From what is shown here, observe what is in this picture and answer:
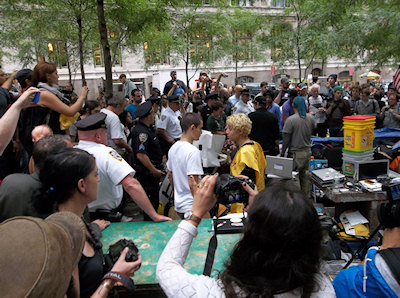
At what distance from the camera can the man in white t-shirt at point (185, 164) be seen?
351 centimetres

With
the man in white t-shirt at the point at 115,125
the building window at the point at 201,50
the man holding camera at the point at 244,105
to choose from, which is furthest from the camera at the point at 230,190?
the building window at the point at 201,50

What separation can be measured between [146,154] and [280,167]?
213 cm

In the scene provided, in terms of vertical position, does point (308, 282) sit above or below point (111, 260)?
above

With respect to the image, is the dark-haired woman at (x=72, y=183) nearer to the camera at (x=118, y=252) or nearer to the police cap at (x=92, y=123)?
the camera at (x=118, y=252)

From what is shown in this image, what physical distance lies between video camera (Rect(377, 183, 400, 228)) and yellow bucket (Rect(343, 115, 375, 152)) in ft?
10.6

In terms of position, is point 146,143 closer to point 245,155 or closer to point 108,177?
point 245,155

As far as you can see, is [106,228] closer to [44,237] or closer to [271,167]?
[44,237]

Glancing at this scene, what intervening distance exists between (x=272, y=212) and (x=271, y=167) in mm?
3911

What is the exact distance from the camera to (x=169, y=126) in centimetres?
679

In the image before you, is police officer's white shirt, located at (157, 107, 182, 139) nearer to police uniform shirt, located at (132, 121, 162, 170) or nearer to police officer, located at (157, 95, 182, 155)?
police officer, located at (157, 95, 182, 155)

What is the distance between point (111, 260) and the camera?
6.70 ft

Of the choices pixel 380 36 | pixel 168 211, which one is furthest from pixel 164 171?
pixel 380 36

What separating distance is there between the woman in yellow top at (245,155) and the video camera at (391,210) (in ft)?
6.27

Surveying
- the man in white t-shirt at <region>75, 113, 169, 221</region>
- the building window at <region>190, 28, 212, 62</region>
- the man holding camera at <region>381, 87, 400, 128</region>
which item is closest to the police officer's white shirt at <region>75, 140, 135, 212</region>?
the man in white t-shirt at <region>75, 113, 169, 221</region>
